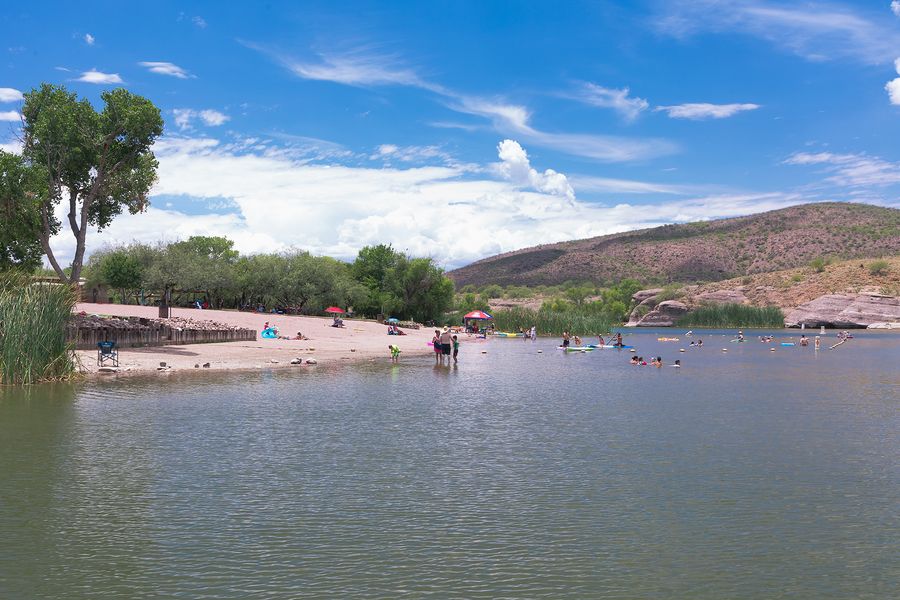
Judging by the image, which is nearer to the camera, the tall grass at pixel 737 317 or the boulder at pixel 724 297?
the tall grass at pixel 737 317

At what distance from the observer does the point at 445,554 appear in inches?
391

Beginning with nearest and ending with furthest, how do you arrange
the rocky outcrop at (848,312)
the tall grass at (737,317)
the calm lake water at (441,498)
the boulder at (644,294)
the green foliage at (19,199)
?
the calm lake water at (441,498), the green foliage at (19,199), the tall grass at (737,317), the rocky outcrop at (848,312), the boulder at (644,294)

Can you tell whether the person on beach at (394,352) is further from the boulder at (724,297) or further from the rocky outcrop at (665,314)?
the boulder at (724,297)

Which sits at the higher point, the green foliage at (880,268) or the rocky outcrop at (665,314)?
the green foliage at (880,268)

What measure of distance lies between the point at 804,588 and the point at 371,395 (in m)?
21.0

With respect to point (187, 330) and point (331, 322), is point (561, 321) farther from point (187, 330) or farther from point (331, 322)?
point (187, 330)

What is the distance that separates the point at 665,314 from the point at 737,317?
69.1ft

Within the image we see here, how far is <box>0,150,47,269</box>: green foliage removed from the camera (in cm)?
3712

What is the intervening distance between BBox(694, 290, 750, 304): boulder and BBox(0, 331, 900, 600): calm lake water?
126 meters

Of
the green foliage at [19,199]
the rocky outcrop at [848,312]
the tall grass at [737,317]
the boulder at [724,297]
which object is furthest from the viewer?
the boulder at [724,297]

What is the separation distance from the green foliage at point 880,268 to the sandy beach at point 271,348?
102419 millimetres

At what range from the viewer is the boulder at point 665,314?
142m

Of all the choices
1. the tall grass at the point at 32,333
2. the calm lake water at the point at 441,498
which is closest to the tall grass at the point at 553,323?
the calm lake water at the point at 441,498

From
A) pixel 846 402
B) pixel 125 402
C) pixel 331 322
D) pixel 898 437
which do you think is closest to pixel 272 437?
pixel 125 402
